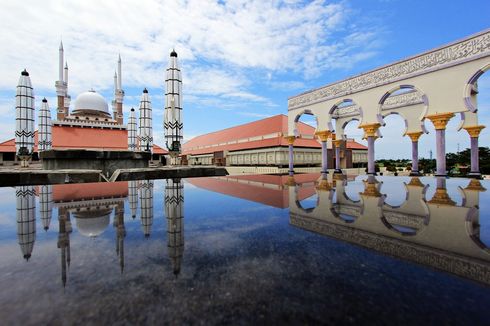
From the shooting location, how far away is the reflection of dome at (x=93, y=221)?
301 centimetres

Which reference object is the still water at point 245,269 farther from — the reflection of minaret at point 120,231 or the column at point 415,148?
the column at point 415,148

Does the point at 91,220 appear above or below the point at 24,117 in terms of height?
below

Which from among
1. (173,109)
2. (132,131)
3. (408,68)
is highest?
(408,68)

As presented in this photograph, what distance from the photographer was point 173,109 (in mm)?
17125

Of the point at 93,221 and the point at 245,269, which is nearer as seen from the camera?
the point at 245,269

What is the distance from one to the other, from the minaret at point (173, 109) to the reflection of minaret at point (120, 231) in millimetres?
12951

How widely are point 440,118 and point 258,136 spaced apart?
19024 millimetres

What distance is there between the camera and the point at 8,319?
134 centimetres

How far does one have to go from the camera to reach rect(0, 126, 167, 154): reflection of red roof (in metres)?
31.1

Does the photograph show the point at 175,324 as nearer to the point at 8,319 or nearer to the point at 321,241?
the point at 8,319

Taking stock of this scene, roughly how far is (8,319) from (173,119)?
54.8 ft

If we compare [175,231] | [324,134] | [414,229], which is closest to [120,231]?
[175,231]

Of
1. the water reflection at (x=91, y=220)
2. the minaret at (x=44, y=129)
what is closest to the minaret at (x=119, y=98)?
the minaret at (x=44, y=129)

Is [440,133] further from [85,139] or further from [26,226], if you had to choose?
[85,139]
